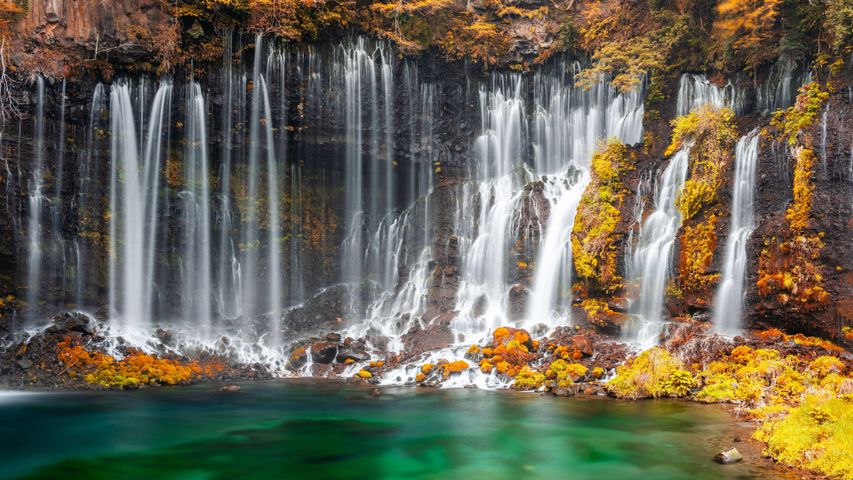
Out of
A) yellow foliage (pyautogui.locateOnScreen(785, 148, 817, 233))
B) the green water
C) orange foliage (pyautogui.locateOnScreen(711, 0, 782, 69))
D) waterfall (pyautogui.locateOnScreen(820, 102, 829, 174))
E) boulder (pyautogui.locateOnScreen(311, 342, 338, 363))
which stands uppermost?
orange foliage (pyautogui.locateOnScreen(711, 0, 782, 69))

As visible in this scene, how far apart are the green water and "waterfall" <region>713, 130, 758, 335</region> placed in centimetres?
518

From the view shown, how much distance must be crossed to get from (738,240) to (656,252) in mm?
2557

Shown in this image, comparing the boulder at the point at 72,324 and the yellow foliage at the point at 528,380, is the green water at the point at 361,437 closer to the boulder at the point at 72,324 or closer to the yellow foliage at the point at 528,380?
the yellow foliage at the point at 528,380

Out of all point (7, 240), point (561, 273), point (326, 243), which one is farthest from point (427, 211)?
point (7, 240)

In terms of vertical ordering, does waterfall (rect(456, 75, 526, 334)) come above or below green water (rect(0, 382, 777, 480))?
above

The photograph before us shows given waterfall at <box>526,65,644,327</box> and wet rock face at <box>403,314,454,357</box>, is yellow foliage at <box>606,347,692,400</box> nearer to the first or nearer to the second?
waterfall at <box>526,65,644,327</box>

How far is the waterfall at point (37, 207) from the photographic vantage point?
70.4 feet

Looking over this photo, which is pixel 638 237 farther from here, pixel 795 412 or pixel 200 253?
pixel 200 253

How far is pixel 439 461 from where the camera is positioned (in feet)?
34.0

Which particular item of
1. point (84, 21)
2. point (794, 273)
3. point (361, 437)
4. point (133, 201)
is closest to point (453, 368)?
point (361, 437)

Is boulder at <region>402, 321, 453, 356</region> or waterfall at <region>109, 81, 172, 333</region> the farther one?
waterfall at <region>109, 81, 172, 333</region>

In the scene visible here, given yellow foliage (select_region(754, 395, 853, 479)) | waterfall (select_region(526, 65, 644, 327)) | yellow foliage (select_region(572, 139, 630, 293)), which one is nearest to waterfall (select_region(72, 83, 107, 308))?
waterfall (select_region(526, 65, 644, 327))

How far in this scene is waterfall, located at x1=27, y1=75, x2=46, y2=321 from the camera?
2145 centimetres

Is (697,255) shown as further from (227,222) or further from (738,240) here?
(227,222)
